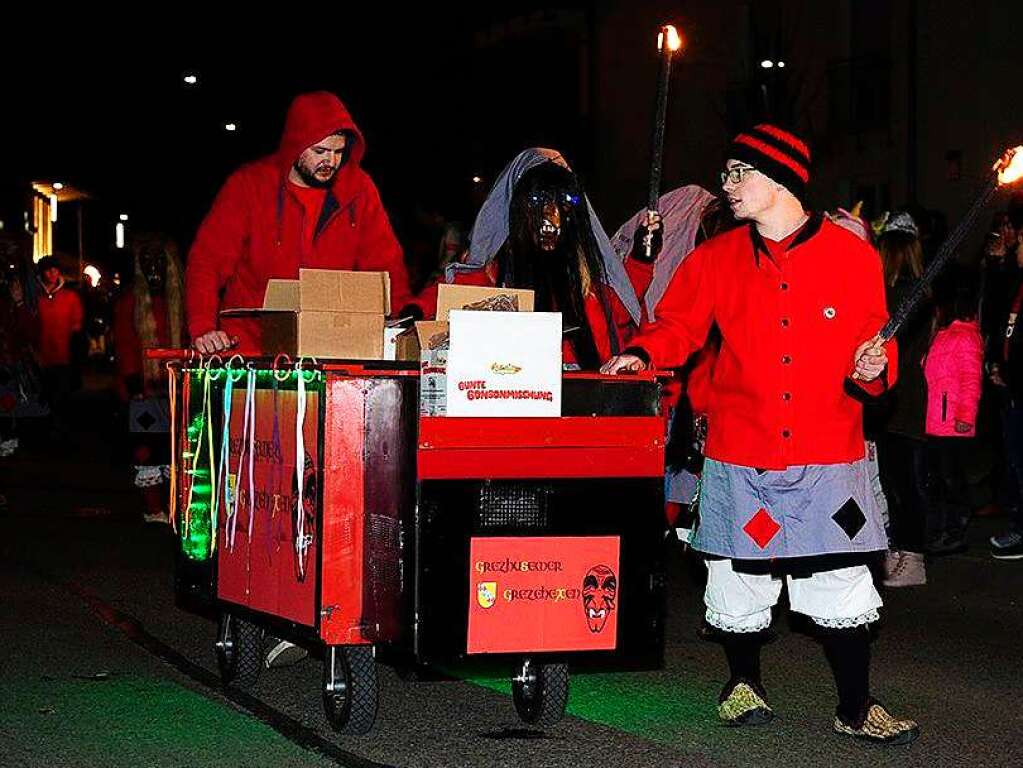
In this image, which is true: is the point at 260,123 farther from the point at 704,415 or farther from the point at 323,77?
the point at 704,415

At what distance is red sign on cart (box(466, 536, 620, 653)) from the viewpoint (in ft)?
18.1

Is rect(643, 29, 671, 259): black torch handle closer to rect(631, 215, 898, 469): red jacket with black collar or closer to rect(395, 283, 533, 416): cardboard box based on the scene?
rect(631, 215, 898, 469): red jacket with black collar

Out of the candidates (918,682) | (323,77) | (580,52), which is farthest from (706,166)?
(918,682)

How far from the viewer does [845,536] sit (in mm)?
5762

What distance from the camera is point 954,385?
1006 cm

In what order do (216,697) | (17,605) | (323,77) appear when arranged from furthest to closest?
(323,77), (17,605), (216,697)

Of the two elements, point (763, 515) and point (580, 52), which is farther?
point (580, 52)

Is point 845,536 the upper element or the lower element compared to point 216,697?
upper

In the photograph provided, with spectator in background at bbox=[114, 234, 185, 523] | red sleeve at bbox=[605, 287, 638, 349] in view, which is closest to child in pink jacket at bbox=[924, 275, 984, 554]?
red sleeve at bbox=[605, 287, 638, 349]

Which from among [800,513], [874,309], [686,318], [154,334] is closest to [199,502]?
[686,318]

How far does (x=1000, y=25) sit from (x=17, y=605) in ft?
56.3

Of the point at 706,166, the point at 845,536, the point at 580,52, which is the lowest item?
the point at 845,536

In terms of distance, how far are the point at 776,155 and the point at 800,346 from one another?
2.00ft

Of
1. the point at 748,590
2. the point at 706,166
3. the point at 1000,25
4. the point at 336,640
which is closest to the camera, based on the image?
the point at 336,640
